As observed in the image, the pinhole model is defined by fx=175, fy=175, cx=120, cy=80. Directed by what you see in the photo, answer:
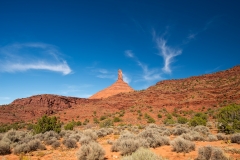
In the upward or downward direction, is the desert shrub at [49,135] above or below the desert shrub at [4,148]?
above

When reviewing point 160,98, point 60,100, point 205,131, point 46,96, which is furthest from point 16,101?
point 205,131

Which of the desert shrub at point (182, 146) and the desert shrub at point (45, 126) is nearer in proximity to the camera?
the desert shrub at point (182, 146)

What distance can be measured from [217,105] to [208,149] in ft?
128

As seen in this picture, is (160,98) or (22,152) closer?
(22,152)

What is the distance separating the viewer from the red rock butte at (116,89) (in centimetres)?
10940

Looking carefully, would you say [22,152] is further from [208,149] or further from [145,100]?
[145,100]

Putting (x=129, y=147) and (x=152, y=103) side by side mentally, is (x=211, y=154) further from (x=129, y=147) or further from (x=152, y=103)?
(x=152, y=103)

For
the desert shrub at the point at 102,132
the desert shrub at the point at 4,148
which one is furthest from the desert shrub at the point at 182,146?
the desert shrub at the point at 102,132

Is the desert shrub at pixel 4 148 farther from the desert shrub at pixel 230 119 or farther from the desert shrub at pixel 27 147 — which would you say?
the desert shrub at pixel 230 119

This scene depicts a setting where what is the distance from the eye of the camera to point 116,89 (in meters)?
114

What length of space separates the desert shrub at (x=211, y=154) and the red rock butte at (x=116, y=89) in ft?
329

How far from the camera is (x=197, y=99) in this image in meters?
46.1

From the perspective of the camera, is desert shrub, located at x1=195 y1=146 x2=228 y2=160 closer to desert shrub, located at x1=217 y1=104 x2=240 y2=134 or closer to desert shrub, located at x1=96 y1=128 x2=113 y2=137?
desert shrub, located at x1=217 y1=104 x2=240 y2=134

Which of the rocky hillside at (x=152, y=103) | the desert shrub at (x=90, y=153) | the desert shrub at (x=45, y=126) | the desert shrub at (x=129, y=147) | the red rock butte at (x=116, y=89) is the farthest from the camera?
the red rock butte at (x=116, y=89)
